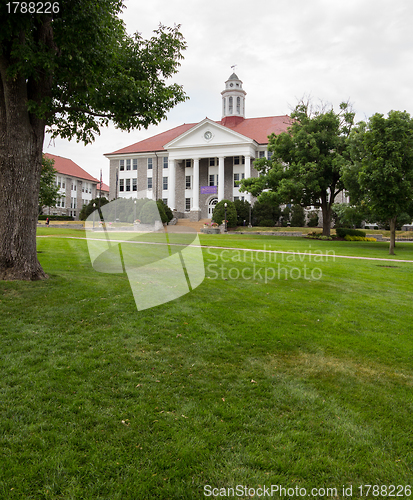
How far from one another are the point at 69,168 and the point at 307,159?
2040 inches

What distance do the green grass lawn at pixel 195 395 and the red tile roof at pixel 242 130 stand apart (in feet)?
151

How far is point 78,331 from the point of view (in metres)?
5.46

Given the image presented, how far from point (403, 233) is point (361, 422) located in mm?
38976

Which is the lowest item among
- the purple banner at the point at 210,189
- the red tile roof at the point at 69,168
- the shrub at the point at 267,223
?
the shrub at the point at 267,223

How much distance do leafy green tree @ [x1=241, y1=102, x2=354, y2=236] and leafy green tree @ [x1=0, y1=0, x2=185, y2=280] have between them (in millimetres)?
20345

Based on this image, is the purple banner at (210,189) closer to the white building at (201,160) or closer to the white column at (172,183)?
the white building at (201,160)

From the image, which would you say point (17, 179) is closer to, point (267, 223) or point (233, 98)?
point (267, 223)

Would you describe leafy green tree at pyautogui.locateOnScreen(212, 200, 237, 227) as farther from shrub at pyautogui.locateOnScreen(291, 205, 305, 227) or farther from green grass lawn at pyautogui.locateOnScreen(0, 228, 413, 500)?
Answer: green grass lawn at pyautogui.locateOnScreen(0, 228, 413, 500)

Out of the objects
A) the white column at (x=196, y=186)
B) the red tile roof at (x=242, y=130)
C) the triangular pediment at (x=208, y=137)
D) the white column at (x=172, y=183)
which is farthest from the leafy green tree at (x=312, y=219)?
the white column at (x=172, y=183)

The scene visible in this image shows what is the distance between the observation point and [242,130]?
53.1 metres

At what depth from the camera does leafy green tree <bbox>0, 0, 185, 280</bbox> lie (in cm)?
662

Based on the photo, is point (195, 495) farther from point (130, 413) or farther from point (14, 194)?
point (14, 194)

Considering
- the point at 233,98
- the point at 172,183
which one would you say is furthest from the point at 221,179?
the point at 233,98

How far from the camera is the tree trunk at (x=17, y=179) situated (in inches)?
299
